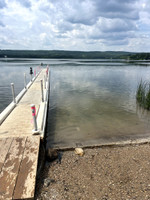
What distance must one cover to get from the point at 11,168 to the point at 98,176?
8.47ft

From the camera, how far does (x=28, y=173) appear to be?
371 cm

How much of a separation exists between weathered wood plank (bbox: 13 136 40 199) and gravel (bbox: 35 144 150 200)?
0.40 meters

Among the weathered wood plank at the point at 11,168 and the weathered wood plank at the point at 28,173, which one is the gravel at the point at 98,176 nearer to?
the weathered wood plank at the point at 28,173

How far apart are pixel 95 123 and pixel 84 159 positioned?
3694 mm

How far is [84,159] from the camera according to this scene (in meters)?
5.13

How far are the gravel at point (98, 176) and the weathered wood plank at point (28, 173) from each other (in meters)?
0.40

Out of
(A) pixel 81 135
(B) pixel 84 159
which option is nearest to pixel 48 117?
(A) pixel 81 135

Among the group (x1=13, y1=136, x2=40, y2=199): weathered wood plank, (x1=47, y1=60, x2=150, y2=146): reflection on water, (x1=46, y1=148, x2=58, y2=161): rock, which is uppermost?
(x1=13, y1=136, x2=40, y2=199): weathered wood plank

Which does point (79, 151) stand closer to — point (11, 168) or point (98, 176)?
point (98, 176)

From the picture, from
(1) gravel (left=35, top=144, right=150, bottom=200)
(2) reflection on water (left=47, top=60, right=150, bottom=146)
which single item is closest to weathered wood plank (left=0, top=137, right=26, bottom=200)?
(1) gravel (left=35, top=144, right=150, bottom=200)

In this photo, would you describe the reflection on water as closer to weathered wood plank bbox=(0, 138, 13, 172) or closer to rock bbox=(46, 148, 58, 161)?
rock bbox=(46, 148, 58, 161)

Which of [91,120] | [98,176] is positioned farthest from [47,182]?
[91,120]

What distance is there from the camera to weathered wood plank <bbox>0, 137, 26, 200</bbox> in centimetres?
327

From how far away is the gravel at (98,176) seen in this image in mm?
3688
